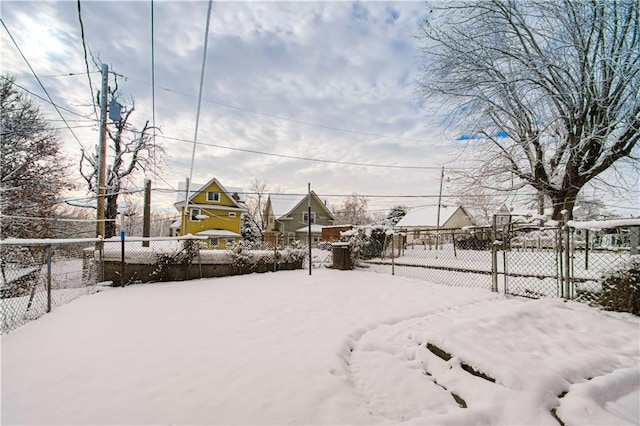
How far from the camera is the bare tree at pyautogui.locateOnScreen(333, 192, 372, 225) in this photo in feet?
153

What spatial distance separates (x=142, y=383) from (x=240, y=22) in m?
6.28

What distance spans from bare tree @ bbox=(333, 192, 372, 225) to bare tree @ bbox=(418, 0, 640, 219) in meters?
36.8

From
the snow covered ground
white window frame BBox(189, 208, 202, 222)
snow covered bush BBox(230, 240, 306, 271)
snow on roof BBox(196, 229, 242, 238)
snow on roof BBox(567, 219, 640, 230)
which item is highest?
white window frame BBox(189, 208, 202, 222)

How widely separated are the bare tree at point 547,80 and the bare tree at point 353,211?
3684cm

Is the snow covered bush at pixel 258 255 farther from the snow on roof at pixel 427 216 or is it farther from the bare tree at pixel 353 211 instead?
the bare tree at pixel 353 211

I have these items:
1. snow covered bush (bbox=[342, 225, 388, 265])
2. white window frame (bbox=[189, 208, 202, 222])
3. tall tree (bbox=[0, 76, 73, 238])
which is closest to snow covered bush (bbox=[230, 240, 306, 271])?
snow covered bush (bbox=[342, 225, 388, 265])

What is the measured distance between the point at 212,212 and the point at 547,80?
2087 cm

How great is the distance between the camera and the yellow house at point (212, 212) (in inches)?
852

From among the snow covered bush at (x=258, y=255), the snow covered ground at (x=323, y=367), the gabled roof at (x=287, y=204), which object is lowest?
the snow covered ground at (x=323, y=367)

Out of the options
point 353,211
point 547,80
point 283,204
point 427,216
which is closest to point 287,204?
point 283,204

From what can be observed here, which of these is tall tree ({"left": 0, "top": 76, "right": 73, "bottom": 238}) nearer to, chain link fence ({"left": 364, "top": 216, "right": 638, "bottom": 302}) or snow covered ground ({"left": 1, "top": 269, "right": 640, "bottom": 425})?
snow covered ground ({"left": 1, "top": 269, "right": 640, "bottom": 425})

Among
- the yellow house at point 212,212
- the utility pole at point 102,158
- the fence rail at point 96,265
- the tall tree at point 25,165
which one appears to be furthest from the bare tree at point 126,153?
the fence rail at point 96,265

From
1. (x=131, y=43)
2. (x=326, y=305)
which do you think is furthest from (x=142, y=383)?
(x=131, y=43)

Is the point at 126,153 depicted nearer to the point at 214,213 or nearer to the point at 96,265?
the point at 214,213
